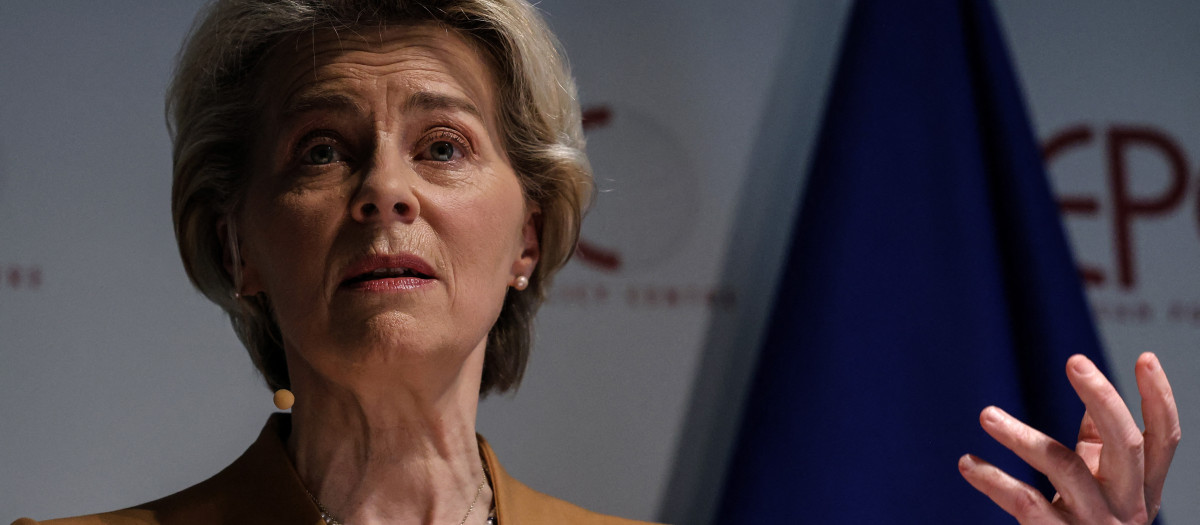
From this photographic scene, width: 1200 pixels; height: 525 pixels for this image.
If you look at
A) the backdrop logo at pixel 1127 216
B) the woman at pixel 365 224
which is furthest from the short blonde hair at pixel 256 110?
the backdrop logo at pixel 1127 216

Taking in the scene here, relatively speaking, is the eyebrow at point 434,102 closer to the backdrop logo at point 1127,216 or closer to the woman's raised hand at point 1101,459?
the woman's raised hand at point 1101,459

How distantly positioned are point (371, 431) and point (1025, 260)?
1.22m

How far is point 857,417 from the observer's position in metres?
1.79

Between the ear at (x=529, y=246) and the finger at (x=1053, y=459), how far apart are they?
2.05 ft

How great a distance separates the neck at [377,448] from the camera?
4.01 ft

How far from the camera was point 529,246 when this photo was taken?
1.43 m

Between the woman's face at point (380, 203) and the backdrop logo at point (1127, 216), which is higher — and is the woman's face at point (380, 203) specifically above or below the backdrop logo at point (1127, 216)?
below

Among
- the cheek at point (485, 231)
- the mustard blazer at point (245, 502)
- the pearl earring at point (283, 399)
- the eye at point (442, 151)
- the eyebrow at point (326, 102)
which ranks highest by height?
the eyebrow at point (326, 102)

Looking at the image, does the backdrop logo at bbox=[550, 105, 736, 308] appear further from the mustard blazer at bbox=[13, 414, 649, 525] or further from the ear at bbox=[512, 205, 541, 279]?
the mustard blazer at bbox=[13, 414, 649, 525]

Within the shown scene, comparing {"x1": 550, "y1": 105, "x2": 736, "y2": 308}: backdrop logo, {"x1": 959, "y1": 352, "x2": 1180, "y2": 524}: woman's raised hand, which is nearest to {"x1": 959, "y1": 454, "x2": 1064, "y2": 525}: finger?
{"x1": 959, "y1": 352, "x2": 1180, "y2": 524}: woman's raised hand

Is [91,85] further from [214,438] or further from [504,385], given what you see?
[504,385]

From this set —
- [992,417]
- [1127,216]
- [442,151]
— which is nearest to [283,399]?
[442,151]

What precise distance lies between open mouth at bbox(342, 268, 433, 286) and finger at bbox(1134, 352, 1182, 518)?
0.74 metres

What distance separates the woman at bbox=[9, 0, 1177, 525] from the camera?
1.16m
